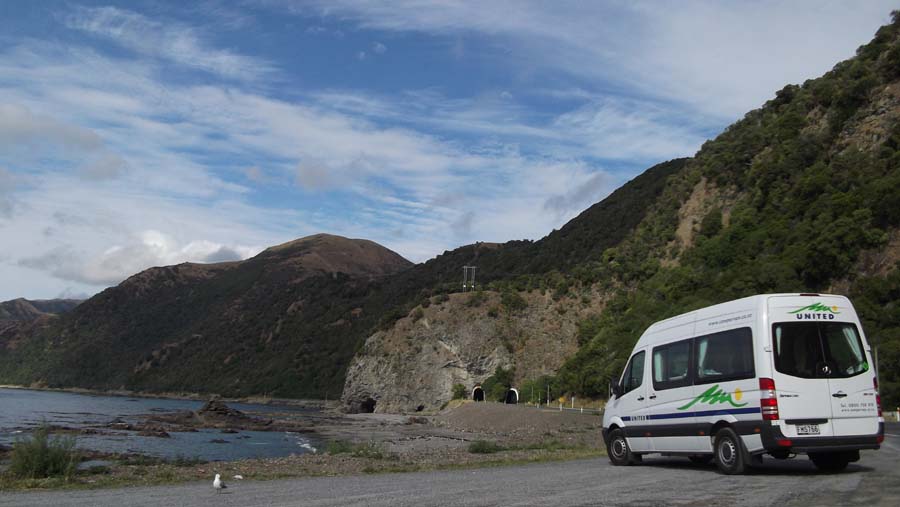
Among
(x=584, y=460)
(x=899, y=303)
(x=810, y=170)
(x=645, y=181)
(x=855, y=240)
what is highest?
(x=645, y=181)

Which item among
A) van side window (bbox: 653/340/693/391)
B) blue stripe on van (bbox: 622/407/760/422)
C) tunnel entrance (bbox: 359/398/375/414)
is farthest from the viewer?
tunnel entrance (bbox: 359/398/375/414)

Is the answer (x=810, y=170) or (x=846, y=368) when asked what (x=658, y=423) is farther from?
(x=810, y=170)

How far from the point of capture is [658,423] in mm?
14469

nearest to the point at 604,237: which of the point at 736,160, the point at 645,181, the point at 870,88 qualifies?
the point at 645,181

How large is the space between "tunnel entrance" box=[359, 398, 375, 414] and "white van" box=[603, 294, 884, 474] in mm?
86990

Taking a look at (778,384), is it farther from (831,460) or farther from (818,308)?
(831,460)

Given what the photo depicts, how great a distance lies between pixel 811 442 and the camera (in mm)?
11672

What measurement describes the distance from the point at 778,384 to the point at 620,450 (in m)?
4.93

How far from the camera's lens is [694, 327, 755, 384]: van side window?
40.1ft

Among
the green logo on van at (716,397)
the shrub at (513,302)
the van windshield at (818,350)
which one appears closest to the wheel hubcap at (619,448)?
the green logo on van at (716,397)

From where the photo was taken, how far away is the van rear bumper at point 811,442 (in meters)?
11.6

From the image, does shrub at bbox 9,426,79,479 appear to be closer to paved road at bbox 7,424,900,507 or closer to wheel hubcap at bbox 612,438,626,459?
paved road at bbox 7,424,900,507

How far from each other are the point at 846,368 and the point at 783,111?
69688mm

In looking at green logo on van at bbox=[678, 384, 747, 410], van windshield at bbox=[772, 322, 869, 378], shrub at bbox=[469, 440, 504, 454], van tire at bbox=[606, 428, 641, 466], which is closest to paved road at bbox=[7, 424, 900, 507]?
van tire at bbox=[606, 428, 641, 466]
